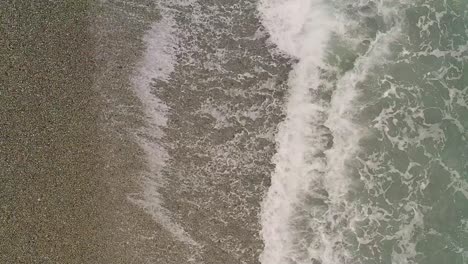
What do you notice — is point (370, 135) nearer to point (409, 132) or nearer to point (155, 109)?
point (409, 132)

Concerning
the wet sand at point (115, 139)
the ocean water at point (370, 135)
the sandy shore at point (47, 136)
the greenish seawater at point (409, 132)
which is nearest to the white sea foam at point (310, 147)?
the ocean water at point (370, 135)

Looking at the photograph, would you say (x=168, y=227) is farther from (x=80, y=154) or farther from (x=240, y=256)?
(x=80, y=154)

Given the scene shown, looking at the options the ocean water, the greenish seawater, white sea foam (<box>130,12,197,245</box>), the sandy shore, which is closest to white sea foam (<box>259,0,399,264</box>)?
the ocean water

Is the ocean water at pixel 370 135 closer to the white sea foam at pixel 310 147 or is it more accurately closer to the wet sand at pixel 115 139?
the white sea foam at pixel 310 147

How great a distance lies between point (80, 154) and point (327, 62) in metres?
4.42

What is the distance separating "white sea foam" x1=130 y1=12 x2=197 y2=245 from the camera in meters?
8.41

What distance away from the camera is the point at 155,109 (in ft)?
28.1

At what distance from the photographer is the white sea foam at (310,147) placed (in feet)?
27.6

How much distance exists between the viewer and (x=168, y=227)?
27.5ft

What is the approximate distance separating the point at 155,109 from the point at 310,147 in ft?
8.81

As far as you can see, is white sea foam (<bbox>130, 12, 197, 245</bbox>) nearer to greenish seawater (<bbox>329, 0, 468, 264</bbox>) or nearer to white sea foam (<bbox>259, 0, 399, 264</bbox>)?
white sea foam (<bbox>259, 0, 399, 264</bbox>)

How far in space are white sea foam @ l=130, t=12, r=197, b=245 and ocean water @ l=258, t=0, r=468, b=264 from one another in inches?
64.5

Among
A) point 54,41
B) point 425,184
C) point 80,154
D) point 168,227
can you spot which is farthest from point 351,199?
point 54,41

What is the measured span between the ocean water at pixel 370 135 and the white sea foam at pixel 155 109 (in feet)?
5.37
